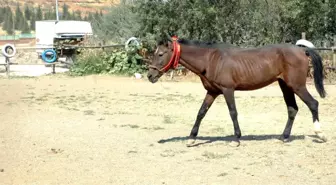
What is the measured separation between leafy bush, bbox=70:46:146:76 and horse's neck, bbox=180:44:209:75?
42.4 feet

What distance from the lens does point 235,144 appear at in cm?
800

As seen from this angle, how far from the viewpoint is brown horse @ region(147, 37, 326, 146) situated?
315 inches

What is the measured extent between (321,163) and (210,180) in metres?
1.68

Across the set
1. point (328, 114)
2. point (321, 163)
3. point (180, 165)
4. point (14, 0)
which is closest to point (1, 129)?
point (180, 165)

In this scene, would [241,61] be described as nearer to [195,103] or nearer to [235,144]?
[235,144]

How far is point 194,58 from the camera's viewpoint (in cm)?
809

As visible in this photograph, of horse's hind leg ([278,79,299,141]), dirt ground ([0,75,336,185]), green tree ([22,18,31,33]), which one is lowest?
green tree ([22,18,31,33])

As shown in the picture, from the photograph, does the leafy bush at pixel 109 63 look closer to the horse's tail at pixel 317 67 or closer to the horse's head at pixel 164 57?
the horse's head at pixel 164 57

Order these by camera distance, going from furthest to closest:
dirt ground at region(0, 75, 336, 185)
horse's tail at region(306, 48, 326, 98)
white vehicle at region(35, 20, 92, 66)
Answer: white vehicle at region(35, 20, 92, 66), horse's tail at region(306, 48, 326, 98), dirt ground at region(0, 75, 336, 185)

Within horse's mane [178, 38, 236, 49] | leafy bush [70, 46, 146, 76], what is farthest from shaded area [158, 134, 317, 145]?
leafy bush [70, 46, 146, 76]

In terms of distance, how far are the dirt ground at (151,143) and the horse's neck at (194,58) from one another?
1.24 metres

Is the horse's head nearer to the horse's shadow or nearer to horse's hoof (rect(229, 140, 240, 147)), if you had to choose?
the horse's shadow

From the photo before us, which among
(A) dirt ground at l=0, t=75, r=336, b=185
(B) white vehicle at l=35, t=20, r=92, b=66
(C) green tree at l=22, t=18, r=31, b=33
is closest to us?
(A) dirt ground at l=0, t=75, r=336, b=185

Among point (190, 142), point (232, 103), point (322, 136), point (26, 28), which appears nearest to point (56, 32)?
point (190, 142)
